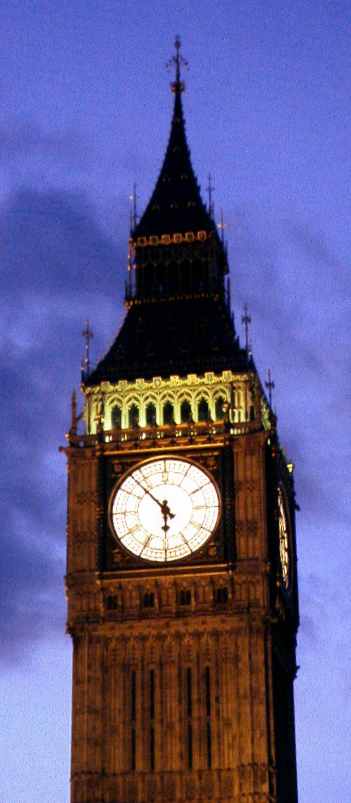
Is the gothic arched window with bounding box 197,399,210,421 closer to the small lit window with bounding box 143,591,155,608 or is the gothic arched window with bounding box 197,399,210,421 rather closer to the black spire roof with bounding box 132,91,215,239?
the small lit window with bounding box 143,591,155,608

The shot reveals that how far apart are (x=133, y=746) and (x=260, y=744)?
12.1 ft

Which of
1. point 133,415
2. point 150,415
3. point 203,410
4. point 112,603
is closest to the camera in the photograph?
point 112,603

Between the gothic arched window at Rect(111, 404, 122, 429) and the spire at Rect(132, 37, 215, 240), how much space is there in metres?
7.29

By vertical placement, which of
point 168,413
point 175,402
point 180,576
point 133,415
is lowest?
point 180,576

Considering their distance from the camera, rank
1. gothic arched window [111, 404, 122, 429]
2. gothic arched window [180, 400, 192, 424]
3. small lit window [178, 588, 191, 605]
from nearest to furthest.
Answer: small lit window [178, 588, 191, 605], gothic arched window [180, 400, 192, 424], gothic arched window [111, 404, 122, 429]

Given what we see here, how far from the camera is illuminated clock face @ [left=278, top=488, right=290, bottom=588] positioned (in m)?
65.8

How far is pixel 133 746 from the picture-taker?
6147 centimetres

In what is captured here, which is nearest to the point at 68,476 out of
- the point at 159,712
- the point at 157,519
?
the point at 157,519

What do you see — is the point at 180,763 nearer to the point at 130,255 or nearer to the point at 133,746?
the point at 133,746

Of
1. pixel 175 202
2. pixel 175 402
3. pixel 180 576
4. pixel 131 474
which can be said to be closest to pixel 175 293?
pixel 175 202

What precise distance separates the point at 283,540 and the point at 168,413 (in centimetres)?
541

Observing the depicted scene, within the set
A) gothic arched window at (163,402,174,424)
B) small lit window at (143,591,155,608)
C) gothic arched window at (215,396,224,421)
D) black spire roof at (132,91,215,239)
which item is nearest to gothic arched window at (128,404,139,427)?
gothic arched window at (163,402,174,424)

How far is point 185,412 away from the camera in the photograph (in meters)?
65.4

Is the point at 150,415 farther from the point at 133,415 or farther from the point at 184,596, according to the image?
the point at 184,596
